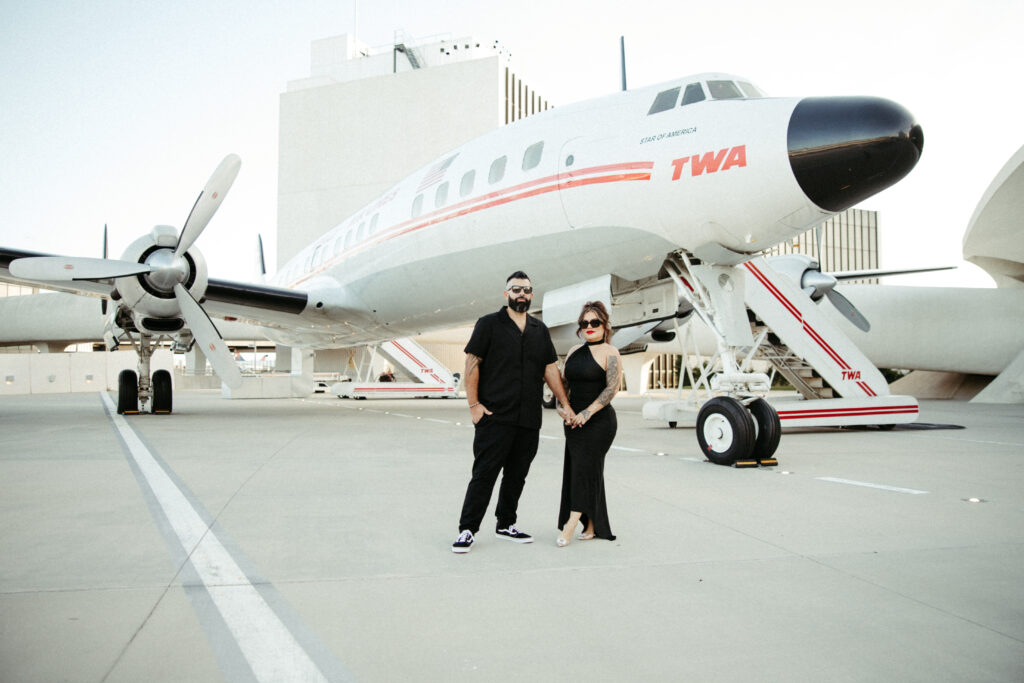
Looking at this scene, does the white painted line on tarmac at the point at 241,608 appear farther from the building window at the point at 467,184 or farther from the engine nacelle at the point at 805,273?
the engine nacelle at the point at 805,273

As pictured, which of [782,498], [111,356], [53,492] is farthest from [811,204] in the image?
[111,356]

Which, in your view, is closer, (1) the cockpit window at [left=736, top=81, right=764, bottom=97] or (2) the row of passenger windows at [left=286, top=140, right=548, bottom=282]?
(1) the cockpit window at [left=736, top=81, right=764, bottom=97]

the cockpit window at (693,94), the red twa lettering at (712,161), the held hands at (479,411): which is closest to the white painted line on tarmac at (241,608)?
the held hands at (479,411)

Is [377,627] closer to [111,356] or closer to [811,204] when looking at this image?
[811,204]

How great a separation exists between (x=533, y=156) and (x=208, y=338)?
5851 millimetres

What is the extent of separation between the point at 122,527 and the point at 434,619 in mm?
2478

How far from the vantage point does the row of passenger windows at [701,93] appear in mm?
7762

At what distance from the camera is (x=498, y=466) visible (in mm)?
3955

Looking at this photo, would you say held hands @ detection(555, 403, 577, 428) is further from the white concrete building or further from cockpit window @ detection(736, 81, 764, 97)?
the white concrete building

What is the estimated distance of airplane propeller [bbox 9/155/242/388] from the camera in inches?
416

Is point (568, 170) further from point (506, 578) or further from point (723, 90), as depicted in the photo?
point (506, 578)

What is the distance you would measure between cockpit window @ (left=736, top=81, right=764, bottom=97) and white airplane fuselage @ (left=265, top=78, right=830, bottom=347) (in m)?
0.47

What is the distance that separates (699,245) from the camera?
7.80 m

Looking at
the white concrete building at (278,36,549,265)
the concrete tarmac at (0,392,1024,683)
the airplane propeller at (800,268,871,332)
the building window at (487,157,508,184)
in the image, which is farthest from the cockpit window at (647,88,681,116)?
the white concrete building at (278,36,549,265)
